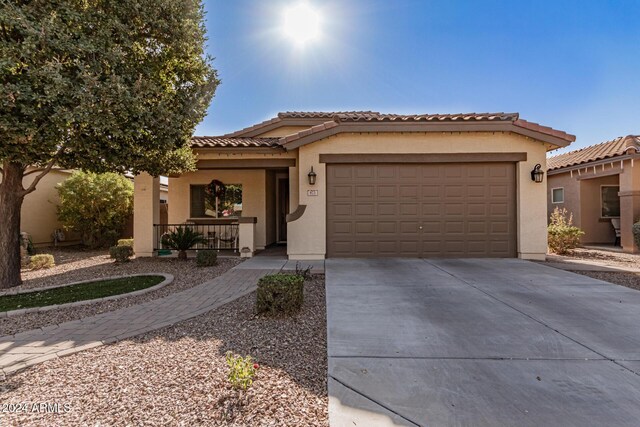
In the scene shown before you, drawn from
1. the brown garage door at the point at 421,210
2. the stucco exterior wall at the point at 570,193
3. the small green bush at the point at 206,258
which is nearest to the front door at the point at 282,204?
the brown garage door at the point at 421,210

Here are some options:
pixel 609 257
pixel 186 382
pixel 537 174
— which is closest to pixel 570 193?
pixel 609 257

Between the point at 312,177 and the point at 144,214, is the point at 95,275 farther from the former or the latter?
the point at 312,177

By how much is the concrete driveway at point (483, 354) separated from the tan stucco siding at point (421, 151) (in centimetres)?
323

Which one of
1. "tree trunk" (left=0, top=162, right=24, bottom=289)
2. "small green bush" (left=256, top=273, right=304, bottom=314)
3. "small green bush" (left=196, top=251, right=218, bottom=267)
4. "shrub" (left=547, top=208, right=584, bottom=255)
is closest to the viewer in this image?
"small green bush" (left=256, top=273, right=304, bottom=314)

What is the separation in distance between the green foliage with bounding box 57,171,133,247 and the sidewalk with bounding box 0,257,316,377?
9161 millimetres

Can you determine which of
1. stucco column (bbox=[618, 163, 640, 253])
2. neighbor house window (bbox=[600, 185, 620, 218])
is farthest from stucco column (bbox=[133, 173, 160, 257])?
neighbor house window (bbox=[600, 185, 620, 218])

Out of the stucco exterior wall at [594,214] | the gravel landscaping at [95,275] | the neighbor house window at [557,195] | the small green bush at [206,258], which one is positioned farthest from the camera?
the neighbor house window at [557,195]

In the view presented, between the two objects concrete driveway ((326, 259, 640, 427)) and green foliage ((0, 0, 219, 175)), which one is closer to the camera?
concrete driveway ((326, 259, 640, 427))

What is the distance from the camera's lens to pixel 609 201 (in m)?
12.9

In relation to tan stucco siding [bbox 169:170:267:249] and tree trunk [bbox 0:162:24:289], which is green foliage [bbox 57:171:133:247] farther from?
tree trunk [bbox 0:162:24:289]

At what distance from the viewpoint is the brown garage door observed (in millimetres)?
9203

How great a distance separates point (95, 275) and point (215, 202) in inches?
206

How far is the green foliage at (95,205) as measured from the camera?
1229 centimetres

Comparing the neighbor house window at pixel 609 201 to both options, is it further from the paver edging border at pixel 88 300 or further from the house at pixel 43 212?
the house at pixel 43 212
